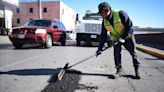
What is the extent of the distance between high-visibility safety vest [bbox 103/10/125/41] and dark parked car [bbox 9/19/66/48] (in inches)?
334

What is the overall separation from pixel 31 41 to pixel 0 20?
35.1 m

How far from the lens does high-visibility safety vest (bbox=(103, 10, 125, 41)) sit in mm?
6566

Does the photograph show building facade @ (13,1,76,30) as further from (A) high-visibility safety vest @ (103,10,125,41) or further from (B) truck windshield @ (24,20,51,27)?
(A) high-visibility safety vest @ (103,10,125,41)

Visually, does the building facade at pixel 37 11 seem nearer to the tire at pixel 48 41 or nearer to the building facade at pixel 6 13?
the building facade at pixel 6 13

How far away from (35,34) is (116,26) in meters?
8.72

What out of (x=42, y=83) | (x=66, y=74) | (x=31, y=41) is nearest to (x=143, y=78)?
(x=66, y=74)

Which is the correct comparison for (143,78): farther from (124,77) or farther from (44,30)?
(44,30)

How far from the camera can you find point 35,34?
14.8 metres

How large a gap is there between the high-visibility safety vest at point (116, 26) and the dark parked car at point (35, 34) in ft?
27.8

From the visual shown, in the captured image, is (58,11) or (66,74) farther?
(58,11)

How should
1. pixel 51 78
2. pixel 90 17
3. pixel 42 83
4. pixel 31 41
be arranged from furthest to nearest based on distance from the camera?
pixel 90 17 → pixel 31 41 → pixel 51 78 → pixel 42 83

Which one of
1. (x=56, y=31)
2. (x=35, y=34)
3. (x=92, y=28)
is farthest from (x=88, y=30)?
(x=35, y=34)

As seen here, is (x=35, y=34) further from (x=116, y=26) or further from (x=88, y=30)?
(x=116, y=26)

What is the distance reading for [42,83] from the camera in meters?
6.01
